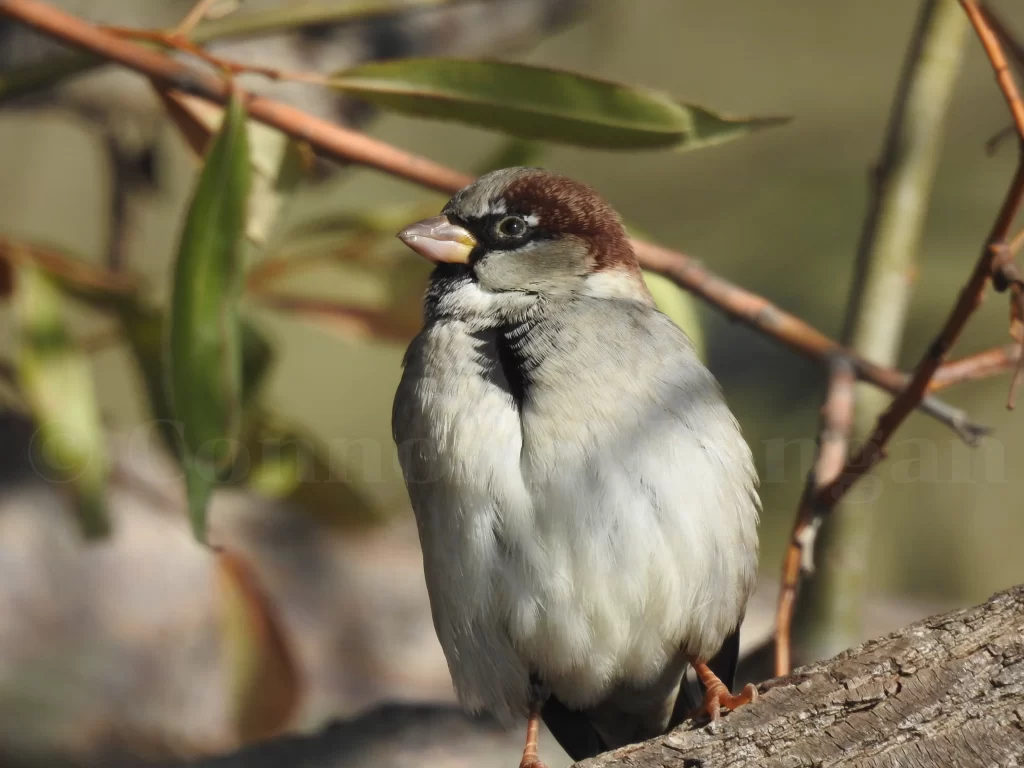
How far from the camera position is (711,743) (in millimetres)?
1659

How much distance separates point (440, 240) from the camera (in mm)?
2303

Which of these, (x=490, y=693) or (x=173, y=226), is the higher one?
(x=173, y=226)

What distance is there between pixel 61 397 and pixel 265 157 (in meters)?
0.83

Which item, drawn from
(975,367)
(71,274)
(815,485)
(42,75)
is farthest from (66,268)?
(975,367)

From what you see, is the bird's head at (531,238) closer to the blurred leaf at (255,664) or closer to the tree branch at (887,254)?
the tree branch at (887,254)

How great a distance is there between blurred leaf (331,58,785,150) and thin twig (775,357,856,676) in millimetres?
512

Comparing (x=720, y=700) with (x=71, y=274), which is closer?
(x=720, y=700)

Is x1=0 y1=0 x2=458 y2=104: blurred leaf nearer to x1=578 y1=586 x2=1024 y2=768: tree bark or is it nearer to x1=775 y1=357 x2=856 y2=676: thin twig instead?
x1=775 y1=357 x2=856 y2=676: thin twig

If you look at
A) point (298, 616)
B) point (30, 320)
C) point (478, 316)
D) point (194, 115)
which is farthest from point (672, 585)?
point (298, 616)

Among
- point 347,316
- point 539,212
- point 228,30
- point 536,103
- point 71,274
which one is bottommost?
point 347,316

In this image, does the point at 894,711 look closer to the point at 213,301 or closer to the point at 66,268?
the point at 213,301

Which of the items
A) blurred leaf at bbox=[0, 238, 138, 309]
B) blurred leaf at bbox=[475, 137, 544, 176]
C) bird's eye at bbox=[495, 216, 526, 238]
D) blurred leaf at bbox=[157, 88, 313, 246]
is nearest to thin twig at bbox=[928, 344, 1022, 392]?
bird's eye at bbox=[495, 216, 526, 238]

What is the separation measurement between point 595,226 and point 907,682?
1071 mm

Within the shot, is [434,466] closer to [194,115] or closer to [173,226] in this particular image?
[194,115]
